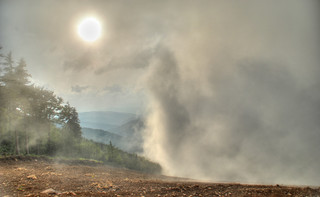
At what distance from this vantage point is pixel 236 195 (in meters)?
6.29

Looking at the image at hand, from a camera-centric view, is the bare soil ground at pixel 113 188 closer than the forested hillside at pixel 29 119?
Yes

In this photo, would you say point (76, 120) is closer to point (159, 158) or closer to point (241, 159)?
point (159, 158)

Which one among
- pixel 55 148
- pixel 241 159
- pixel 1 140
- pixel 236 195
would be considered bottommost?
pixel 241 159

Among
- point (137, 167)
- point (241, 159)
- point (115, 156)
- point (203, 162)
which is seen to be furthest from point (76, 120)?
point (241, 159)

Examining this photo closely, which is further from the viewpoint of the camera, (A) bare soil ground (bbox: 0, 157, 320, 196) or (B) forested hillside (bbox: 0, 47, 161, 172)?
(B) forested hillside (bbox: 0, 47, 161, 172)

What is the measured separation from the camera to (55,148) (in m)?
32.3

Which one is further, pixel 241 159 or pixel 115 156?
pixel 241 159

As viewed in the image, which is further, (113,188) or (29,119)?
(29,119)

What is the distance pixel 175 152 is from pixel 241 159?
44.7 metres

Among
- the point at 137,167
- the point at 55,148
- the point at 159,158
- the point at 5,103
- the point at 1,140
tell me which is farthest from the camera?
the point at 159,158

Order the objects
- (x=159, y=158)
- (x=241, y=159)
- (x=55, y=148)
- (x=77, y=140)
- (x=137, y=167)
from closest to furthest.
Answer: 1. (x=55, y=148)
2. (x=77, y=140)
3. (x=137, y=167)
4. (x=241, y=159)
5. (x=159, y=158)

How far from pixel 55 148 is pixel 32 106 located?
13.8m

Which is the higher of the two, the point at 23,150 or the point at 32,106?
the point at 32,106

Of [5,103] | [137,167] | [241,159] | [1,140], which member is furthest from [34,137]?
[241,159]
